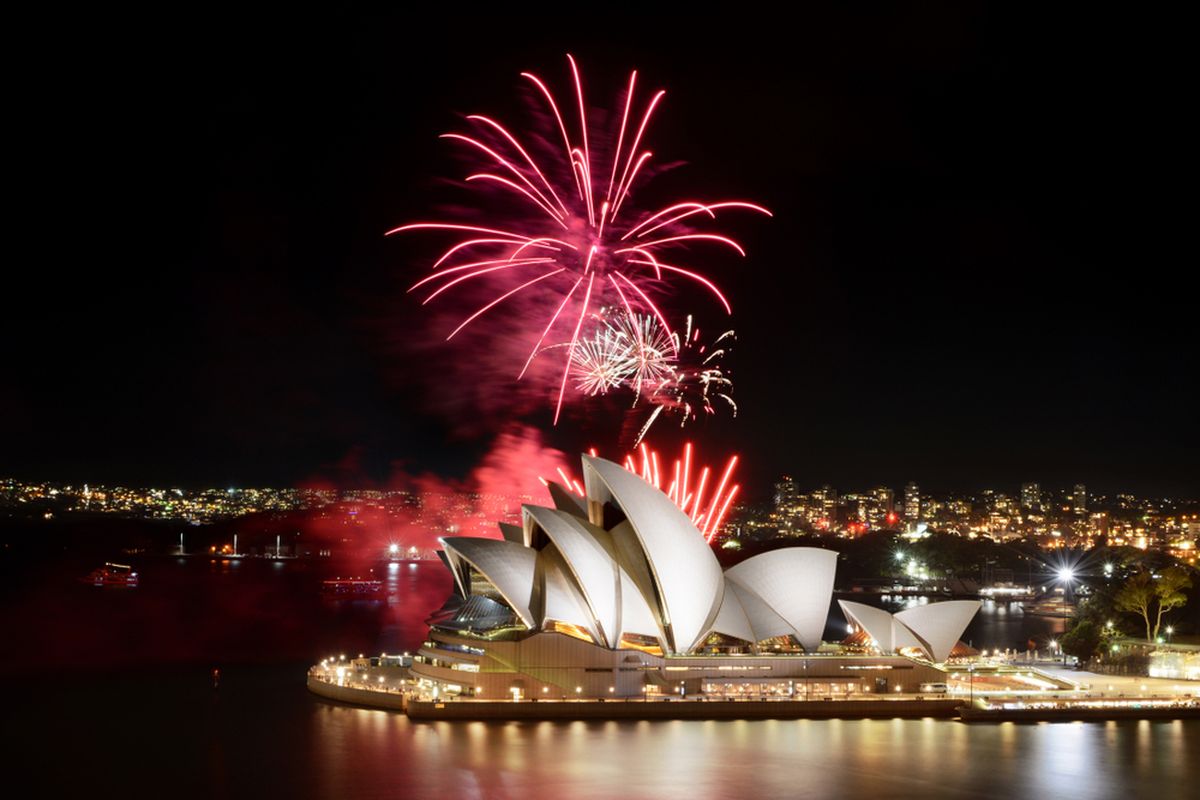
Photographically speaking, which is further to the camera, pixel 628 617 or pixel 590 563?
pixel 628 617

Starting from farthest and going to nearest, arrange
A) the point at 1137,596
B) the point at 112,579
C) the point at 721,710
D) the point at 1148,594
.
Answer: the point at 112,579, the point at 1148,594, the point at 1137,596, the point at 721,710

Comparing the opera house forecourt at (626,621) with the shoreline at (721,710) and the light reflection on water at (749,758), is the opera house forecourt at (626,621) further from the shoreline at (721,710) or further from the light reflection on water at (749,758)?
the light reflection on water at (749,758)

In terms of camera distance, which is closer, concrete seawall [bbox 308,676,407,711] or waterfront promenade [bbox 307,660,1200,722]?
waterfront promenade [bbox 307,660,1200,722]

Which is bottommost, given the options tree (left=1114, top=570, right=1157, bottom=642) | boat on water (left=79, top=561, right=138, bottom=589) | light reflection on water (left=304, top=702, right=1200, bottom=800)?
light reflection on water (left=304, top=702, right=1200, bottom=800)

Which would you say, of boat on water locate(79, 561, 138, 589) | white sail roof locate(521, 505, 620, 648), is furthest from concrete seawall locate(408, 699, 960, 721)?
boat on water locate(79, 561, 138, 589)

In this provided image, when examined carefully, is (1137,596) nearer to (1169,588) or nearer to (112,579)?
(1169,588)

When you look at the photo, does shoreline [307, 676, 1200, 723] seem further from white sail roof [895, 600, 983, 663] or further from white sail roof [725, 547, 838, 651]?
white sail roof [895, 600, 983, 663]

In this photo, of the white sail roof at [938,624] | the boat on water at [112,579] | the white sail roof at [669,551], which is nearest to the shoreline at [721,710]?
the white sail roof at [669,551]

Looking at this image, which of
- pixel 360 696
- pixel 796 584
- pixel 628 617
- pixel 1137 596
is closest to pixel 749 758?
pixel 628 617
